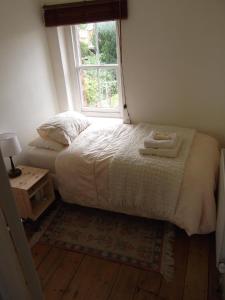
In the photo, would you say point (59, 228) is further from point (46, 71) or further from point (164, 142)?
point (46, 71)

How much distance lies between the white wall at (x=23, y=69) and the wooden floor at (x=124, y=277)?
53.2 inches

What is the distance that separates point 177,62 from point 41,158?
5.72ft

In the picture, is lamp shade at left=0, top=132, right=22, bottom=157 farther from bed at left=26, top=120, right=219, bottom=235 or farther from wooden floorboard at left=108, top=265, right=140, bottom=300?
wooden floorboard at left=108, top=265, right=140, bottom=300

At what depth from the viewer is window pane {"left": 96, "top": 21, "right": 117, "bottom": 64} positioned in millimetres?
2717

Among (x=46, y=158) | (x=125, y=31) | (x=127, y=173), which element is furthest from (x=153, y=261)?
(x=125, y=31)

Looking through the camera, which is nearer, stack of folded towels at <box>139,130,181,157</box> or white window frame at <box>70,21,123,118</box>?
stack of folded towels at <box>139,130,181,157</box>

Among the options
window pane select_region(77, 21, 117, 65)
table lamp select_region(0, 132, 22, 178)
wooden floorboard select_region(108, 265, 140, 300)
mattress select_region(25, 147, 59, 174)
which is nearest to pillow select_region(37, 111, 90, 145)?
mattress select_region(25, 147, 59, 174)

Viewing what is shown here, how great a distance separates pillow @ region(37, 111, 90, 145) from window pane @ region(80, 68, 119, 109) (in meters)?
0.61

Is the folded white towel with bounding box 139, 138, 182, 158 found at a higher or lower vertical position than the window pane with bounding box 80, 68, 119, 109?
lower

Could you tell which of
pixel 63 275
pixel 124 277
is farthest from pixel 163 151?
pixel 63 275

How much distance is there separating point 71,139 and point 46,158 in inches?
12.7

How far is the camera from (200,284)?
1.63 metres

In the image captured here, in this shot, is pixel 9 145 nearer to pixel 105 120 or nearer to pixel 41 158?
pixel 41 158

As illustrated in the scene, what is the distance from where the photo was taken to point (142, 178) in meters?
1.94
